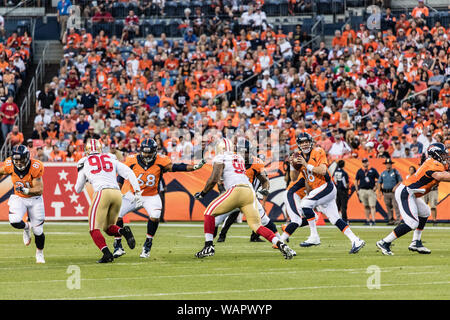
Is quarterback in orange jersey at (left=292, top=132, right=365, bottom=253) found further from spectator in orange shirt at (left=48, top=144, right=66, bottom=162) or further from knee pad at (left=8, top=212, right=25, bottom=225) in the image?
spectator in orange shirt at (left=48, top=144, right=66, bottom=162)

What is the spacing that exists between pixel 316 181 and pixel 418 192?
6.22 feet

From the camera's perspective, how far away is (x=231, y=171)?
14.6 meters

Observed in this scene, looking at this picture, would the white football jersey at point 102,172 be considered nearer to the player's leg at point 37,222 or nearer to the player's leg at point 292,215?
the player's leg at point 37,222

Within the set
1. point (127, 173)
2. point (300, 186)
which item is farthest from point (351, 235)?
point (127, 173)

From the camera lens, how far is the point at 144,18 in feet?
121

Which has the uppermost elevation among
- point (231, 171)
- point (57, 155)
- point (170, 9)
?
point (170, 9)

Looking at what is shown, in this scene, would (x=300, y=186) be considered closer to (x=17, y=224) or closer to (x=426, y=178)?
(x=426, y=178)

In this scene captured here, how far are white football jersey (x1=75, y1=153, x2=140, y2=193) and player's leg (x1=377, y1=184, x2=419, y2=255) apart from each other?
4.24 m

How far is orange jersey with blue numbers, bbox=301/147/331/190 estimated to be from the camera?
15961 mm

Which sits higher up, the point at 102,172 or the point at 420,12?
the point at 420,12

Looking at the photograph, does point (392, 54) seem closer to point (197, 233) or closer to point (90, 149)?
point (197, 233)

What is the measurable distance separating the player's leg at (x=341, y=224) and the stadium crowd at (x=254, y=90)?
29.5 feet

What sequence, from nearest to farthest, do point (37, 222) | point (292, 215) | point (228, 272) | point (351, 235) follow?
point (228, 272), point (37, 222), point (351, 235), point (292, 215)

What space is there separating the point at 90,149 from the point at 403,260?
5.23m
